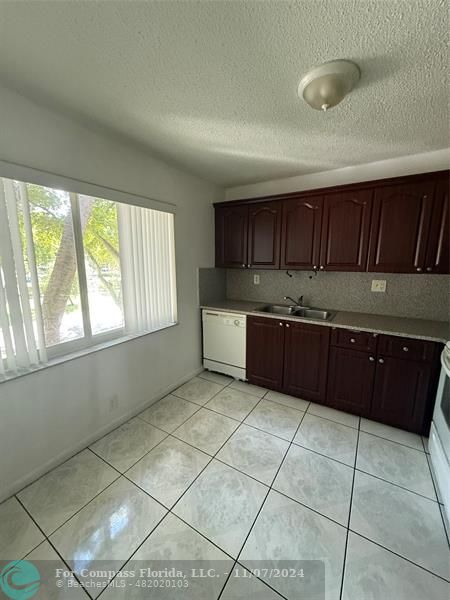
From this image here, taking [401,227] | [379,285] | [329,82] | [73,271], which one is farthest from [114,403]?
[401,227]

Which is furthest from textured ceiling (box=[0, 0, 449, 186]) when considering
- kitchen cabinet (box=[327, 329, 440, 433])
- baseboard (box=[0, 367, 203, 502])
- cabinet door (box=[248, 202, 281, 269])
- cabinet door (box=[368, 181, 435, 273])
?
baseboard (box=[0, 367, 203, 502])

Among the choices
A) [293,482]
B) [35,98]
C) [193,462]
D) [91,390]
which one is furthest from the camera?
[91,390]

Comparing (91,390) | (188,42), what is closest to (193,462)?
(91,390)

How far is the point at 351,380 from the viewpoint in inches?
86.5

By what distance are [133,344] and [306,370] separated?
169cm

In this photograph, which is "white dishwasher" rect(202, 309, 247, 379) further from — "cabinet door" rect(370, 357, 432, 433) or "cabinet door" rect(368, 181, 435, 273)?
"cabinet door" rect(368, 181, 435, 273)

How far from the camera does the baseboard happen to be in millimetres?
1507

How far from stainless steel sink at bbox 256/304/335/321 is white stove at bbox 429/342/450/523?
993mm

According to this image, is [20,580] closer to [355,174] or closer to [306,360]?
[306,360]

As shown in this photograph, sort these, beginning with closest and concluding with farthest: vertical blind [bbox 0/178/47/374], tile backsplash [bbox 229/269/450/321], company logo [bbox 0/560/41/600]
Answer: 1. company logo [bbox 0/560/41/600]
2. vertical blind [bbox 0/178/47/374]
3. tile backsplash [bbox 229/269/450/321]

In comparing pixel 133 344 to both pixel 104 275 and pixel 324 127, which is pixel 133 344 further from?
pixel 324 127

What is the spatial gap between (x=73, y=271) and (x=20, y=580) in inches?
64.2

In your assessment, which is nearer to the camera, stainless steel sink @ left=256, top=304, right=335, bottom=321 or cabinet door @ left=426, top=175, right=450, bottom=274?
cabinet door @ left=426, top=175, right=450, bottom=274

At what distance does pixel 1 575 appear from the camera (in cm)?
111
